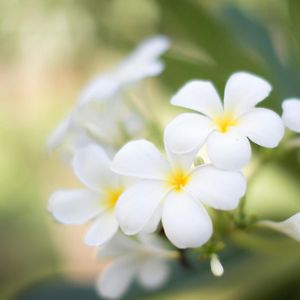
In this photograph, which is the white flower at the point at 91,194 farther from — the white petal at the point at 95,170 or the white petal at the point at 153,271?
the white petal at the point at 153,271

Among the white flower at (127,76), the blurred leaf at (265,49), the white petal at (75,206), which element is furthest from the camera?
the blurred leaf at (265,49)

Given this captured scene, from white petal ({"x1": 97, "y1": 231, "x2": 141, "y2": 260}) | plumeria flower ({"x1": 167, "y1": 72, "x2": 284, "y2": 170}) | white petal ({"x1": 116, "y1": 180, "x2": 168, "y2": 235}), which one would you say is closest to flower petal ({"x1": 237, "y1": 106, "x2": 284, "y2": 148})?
plumeria flower ({"x1": 167, "y1": 72, "x2": 284, "y2": 170})

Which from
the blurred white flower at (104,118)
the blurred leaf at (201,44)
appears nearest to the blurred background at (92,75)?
the blurred leaf at (201,44)

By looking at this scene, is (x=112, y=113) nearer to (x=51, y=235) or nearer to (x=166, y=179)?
(x=166, y=179)

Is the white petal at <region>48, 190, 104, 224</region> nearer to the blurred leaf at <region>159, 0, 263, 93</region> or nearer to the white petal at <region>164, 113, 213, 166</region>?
the white petal at <region>164, 113, 213, 166</region>

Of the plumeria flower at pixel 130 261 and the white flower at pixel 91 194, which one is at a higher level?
the white flower at pixel 91 194

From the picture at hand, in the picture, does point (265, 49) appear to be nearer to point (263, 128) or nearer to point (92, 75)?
point (263, 128)

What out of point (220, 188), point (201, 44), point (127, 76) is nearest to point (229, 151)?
point (220, 188)
